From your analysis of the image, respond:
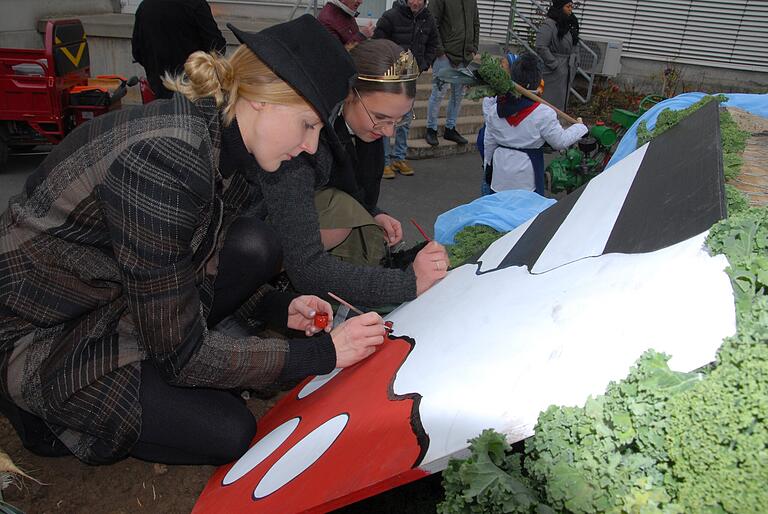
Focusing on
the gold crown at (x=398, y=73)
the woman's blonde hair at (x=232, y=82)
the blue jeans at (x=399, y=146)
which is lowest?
the blue jeans at (x=399, y=146)

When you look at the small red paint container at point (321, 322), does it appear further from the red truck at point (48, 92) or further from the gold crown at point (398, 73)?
the red truck at point (48, 92)

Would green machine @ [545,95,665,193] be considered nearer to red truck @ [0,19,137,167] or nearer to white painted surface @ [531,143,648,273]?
white painted surface @ [531,143,648,273]

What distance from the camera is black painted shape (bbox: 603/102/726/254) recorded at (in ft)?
4.13

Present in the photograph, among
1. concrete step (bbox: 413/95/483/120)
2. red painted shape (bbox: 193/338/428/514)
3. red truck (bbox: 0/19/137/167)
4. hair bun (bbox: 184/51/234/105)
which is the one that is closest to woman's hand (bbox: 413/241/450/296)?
red painted shape (bbox: 193/338/428/514)

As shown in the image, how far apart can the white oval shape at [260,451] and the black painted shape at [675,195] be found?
3.21 ft

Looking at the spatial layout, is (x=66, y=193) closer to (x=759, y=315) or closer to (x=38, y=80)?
(x=759, y=315)

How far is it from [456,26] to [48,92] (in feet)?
13.1

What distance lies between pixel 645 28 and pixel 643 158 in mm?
9344

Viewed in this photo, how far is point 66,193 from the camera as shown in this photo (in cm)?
157

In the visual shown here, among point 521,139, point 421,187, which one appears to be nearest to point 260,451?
point 521,139

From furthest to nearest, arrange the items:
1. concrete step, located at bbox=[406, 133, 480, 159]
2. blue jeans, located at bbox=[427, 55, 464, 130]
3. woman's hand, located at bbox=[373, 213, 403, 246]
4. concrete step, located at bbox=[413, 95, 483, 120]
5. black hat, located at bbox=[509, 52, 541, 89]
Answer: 1. concrete step, located at bbox=[413, 95, 483, 120]
2. concrete step, located at bbox=[406, 133, 480, 159]
3. blue jeans, located at bbox=[427, 55, 464, 130]
4. black hat, located at bbox=[509, 52, 541, 89]
5. woman's hand, located at bbox=[373, 213, 403, 246]

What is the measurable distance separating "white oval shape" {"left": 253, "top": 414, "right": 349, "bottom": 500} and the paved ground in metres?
2.94

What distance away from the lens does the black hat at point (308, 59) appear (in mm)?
1546

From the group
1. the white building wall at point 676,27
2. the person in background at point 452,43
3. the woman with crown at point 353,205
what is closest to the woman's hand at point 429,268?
the woman with crown at point 353,205
